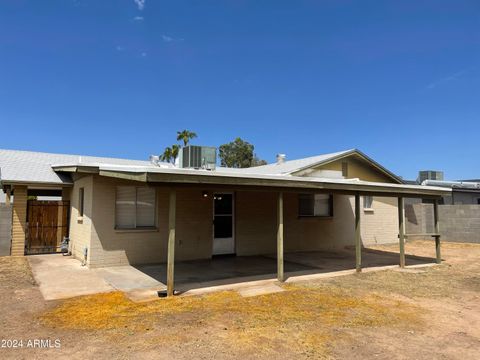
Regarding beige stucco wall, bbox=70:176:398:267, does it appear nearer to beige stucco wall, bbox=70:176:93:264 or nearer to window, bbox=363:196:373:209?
beige stucco wall, bbox=70:176:93:264

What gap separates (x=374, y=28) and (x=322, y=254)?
28.6 ft

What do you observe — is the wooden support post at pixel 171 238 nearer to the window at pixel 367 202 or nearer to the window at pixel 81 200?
the window at pixel 81 200

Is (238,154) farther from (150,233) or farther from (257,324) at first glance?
(257,324)

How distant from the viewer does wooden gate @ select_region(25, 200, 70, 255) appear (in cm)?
1215

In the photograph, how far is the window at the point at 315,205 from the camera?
45.1 feet

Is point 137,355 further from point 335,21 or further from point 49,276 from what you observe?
point 335,21

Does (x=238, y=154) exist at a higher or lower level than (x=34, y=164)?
higher

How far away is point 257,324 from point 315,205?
961 cm

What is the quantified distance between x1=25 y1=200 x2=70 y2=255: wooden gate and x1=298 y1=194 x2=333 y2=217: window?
8.64m

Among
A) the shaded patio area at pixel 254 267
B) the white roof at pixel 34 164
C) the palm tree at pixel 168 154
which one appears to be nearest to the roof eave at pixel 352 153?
the shaded patio area at pixel 254 267

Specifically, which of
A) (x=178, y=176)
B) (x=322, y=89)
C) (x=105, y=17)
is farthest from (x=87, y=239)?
(x=322, y=89)

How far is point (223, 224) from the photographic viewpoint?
11.6 meters

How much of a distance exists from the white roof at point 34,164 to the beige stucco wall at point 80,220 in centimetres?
91

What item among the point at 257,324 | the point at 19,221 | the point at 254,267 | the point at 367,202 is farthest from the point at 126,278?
the point at 367,202
